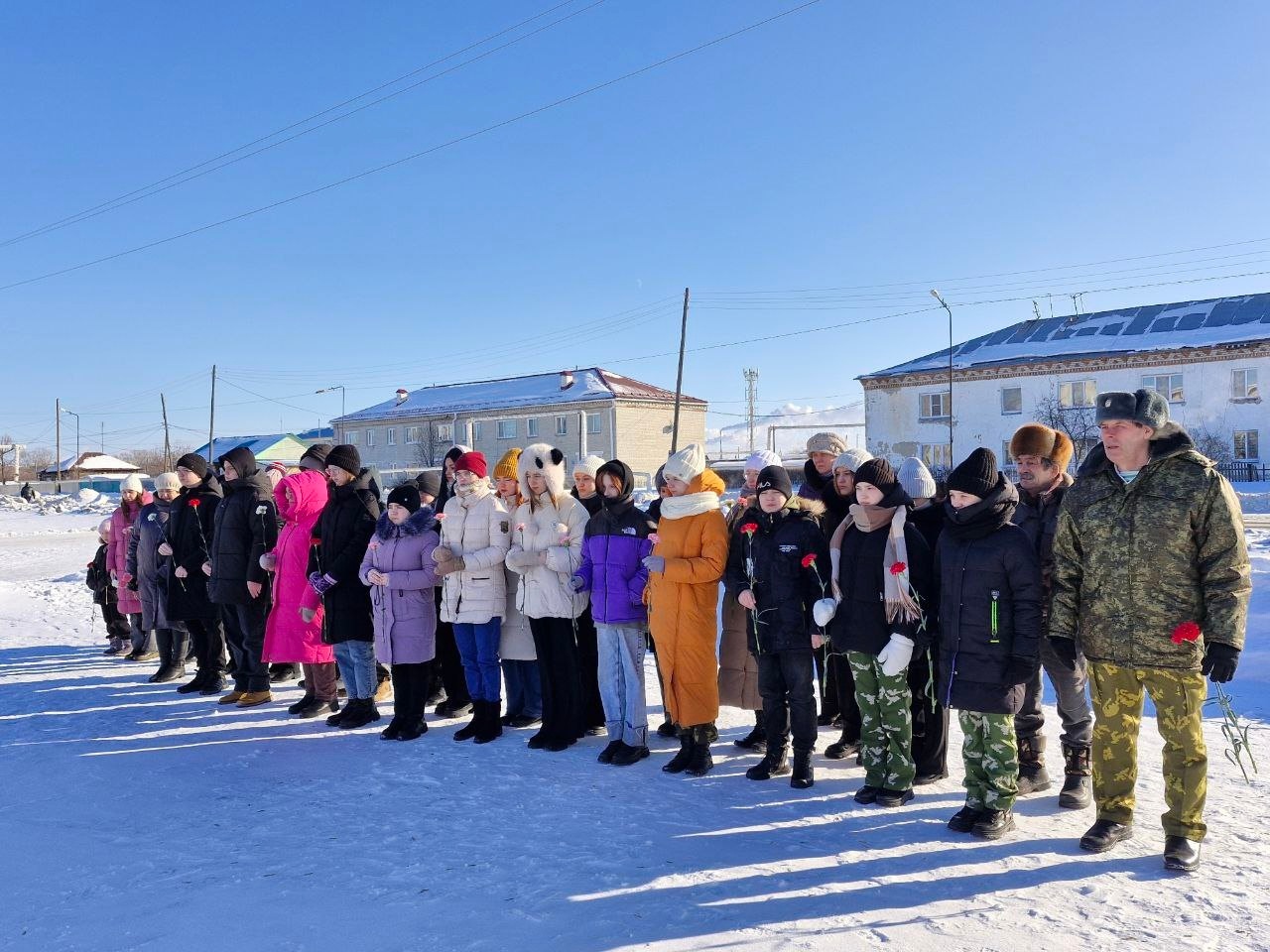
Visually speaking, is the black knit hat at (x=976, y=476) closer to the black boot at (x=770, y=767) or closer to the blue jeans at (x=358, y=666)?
the black boot at (x=770, y=767)

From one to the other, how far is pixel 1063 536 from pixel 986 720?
922 mm

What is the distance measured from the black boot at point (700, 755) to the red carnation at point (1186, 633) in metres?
2.50

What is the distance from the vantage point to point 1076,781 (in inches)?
180

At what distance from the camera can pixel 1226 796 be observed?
4555 mm

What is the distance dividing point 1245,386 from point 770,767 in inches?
1498

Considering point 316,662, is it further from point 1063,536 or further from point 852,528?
point 1063,536

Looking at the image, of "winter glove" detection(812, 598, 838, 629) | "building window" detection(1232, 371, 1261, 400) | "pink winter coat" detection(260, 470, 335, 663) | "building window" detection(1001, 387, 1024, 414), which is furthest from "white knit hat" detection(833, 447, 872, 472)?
"building window" detection(1001, 387, 1024, 414)

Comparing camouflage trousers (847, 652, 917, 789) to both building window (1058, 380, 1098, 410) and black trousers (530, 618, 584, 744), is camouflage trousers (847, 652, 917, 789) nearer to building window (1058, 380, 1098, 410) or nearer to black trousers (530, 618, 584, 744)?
black trousers (530, 618, 584, 744)

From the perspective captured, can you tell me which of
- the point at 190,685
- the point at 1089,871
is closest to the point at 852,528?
the point at 1089,871

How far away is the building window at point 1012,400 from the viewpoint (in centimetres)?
3931

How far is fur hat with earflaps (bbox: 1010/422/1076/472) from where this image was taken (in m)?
4.77

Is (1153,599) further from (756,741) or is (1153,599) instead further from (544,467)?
(544,467)

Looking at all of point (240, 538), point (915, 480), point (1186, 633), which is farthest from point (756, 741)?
point (240, 538)

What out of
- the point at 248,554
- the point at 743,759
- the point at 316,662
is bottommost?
the point at 743,759
